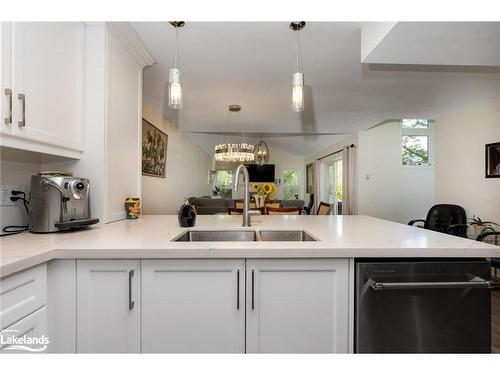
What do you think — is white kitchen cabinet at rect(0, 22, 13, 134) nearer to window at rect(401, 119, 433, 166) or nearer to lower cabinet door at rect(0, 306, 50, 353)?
lower cabinet door at rect(0, 306, 50, 353)

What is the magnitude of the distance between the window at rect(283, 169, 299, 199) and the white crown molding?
8.31 metres

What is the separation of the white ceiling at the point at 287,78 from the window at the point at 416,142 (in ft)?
3.93

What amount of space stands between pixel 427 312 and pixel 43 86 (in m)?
1.95

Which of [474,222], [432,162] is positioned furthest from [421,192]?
[474,222]

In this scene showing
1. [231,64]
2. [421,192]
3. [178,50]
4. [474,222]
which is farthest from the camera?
[421,192]

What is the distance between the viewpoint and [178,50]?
220cm

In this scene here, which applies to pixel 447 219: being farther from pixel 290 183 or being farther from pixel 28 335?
pixel 290 183

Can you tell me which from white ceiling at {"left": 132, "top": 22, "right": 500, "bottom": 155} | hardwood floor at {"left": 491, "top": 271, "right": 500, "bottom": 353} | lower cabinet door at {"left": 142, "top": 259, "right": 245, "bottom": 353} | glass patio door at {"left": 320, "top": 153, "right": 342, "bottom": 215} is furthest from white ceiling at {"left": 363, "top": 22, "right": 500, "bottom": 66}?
glass patio door at {"left": 320, "top": 153, "right": 342, "bottom": 215}

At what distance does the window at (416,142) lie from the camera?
5387mm

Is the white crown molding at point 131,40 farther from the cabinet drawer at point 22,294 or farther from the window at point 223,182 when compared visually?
the window at point 223,182

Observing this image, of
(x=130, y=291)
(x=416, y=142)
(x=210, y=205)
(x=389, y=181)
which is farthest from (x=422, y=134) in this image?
(x=130, y=291)

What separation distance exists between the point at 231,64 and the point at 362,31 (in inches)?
44.7

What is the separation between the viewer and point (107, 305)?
3.37ft
